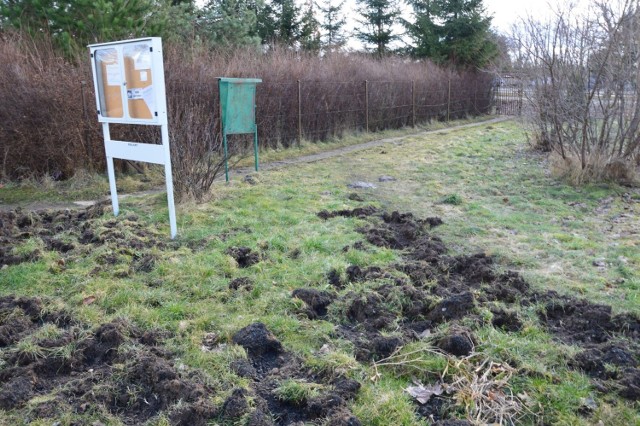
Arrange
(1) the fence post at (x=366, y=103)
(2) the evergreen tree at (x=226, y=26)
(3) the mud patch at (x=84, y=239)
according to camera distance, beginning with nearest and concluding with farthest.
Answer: (3) the mud patch at (x=84, y=239)
(1) the fence post at (x=366, y=103)
(2) the evergreen tree at (x=226, y=26)

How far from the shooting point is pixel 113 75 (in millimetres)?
6418

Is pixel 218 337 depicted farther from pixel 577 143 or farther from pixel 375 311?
pixel 577 143

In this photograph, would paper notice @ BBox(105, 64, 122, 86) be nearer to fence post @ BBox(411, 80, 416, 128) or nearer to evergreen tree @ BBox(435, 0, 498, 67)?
fence post @ BBox(411, 80, 416, 128)

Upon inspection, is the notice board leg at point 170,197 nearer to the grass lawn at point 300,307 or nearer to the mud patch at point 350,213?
the grass lawn at point 300,307

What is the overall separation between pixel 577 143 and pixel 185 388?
881 centimetres

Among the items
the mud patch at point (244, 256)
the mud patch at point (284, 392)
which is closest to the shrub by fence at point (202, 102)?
the mud patch at point (244, 256)

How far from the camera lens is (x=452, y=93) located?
79.2 feet

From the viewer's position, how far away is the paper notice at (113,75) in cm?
632

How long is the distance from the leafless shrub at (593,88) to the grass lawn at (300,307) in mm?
1273

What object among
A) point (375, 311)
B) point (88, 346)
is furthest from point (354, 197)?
point (88, 346)

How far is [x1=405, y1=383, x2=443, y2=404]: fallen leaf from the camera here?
126 inches

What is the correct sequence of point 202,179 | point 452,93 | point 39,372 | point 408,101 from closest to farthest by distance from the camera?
point 39,372
point 202,179
point 408,101
point 452,93

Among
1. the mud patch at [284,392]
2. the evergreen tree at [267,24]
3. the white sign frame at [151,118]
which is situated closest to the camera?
the mud patch at [284,392]

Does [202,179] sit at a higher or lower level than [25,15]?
lower
